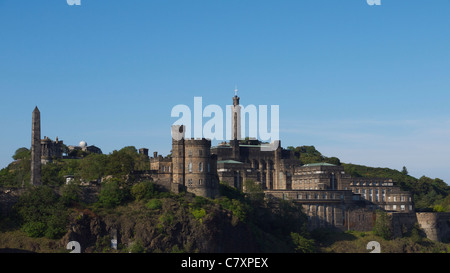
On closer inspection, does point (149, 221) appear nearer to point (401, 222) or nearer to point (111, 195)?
point (111, 195)

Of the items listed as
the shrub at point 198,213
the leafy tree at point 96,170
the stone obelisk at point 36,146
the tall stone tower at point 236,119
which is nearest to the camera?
the shrub at point 198,213

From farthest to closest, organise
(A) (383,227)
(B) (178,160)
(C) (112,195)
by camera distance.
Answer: (A) (383,227) < (B) (178,160) < (C) (112,195)

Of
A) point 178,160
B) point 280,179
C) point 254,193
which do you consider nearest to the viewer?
point 178,160

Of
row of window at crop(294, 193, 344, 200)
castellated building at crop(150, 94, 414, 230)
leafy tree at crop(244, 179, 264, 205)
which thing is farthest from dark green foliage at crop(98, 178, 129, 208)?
row of window at crop(294, 193, 344, 200)

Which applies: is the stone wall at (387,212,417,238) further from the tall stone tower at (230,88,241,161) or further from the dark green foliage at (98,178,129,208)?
the dark green foliage at (98,178,129,208)

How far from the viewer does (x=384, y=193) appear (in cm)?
13825

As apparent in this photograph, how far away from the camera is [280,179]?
474ft

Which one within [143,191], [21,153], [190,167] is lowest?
[143,191]

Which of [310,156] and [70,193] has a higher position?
[310,156]

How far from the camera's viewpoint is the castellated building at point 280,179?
10719 cm

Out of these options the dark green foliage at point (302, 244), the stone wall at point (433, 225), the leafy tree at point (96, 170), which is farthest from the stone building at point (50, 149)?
the stone wall at point (433, 225)

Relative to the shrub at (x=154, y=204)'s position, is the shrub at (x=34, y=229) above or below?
below

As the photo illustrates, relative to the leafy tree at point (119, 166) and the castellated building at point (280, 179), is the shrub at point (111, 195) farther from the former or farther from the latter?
the castellated building at point (280, 179)

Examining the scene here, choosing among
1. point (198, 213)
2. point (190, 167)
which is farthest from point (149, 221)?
point (190, 167)
